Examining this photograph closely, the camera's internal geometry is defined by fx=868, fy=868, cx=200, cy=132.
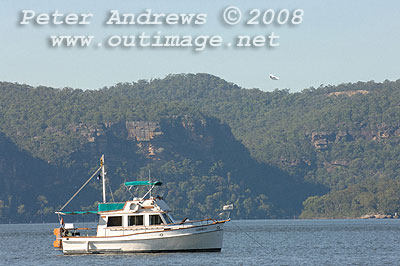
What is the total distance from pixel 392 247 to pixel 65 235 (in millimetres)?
37859

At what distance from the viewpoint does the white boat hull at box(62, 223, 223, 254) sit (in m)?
76.9

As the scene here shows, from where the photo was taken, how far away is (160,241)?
77000mm

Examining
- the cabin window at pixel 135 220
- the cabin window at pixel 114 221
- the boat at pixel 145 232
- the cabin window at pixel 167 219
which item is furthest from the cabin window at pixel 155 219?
the cabin window at pixel 114 221

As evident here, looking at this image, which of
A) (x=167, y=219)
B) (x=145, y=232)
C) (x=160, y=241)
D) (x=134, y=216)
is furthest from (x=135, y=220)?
(x=160, y=241)

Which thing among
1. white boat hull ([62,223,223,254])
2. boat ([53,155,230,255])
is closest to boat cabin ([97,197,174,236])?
boat ([53,155,230,255])

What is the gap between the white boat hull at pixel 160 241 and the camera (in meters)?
76.9

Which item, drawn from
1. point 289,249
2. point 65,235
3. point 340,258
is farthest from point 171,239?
point 289,249

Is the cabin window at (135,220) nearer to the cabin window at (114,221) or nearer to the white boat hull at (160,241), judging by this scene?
the cabin window at (114,221)

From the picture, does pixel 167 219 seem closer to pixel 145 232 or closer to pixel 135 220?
pixel 145 232

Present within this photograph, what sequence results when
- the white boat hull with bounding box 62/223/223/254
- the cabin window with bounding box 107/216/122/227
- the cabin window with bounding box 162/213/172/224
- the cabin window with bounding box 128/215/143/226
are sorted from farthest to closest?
1. the cabin window with bounding box 107/216/122/227
2. the cabin window with bounding box 162/213/172/224
3. the cabin window with bounding box 128/215/143/226
4. the white boat hull with bounding box 62/223/223/254

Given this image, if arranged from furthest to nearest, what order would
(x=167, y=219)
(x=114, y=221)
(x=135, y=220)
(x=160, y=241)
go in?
(x=114, y=221)
(x=167, y=219)
(x=135, y=220)
(x=160, y=241)

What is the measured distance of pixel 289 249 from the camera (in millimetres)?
95875

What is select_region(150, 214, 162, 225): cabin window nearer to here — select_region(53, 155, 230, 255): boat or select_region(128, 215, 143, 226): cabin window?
select_region(53, 155, 230, 255): boat

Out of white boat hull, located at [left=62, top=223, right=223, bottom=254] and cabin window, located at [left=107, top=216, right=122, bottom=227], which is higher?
cabin window, located at [left=107, top=216, right=122, bottom=227]
